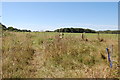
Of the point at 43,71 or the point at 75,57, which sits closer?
the point at 43,71

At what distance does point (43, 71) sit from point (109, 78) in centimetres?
204

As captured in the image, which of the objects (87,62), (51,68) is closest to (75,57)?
(87,62)

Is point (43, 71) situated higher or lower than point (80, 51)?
lower

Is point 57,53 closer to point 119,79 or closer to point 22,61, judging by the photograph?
point 22,61

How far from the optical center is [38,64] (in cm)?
544

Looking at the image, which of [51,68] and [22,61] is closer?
[51,68]

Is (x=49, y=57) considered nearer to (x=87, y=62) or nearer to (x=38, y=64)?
(x=38, y=64)

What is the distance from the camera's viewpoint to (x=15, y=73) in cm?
428

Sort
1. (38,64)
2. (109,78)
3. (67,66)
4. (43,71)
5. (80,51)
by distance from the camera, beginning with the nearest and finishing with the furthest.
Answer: (109,78)
(43,71)
(67,66)
(38,64)
(80,51)

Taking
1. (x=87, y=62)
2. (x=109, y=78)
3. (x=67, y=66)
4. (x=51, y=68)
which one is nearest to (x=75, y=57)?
(x=87, y=62)

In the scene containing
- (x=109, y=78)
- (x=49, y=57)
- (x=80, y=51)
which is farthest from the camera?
(x=80, y=51)

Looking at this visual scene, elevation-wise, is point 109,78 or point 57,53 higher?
point 57,53

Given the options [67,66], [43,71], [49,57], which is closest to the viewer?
[43,71]

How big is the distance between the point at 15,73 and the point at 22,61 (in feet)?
3.61
